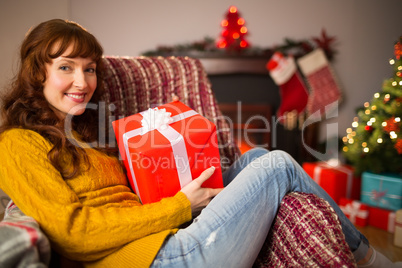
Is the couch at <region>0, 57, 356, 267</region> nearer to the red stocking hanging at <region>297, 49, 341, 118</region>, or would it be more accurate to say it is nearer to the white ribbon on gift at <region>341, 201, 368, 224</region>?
the white ribbon on gift at <region>341, 201, 368, 224</region>

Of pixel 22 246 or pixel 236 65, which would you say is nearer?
pixel 22 246

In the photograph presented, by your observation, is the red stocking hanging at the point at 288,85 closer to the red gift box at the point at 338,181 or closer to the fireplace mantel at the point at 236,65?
the fireplace mantel at the point at 236,65

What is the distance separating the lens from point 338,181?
7.57 ft

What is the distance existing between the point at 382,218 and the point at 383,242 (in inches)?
9.1

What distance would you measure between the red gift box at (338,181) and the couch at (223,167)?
109cm

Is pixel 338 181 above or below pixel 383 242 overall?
above

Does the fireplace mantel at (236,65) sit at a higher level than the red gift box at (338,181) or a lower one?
higher

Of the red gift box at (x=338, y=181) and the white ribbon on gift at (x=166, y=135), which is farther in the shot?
the red gift box at (x=338, y=181)

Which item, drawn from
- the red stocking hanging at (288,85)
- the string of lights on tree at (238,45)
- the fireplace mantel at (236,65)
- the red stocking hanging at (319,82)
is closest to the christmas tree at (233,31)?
the string of lights on tree at (238,45)

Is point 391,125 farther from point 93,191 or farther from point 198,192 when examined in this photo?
point 93,191

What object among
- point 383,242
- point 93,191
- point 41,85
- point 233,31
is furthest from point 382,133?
point 41,85

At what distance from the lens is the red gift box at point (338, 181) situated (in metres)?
2.31

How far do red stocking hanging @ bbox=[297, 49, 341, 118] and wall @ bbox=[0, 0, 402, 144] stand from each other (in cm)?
19

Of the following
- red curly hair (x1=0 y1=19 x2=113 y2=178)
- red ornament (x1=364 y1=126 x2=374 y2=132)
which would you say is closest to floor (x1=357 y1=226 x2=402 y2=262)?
red ornament (x1=364 y1=126 x2=374 y2=132)
